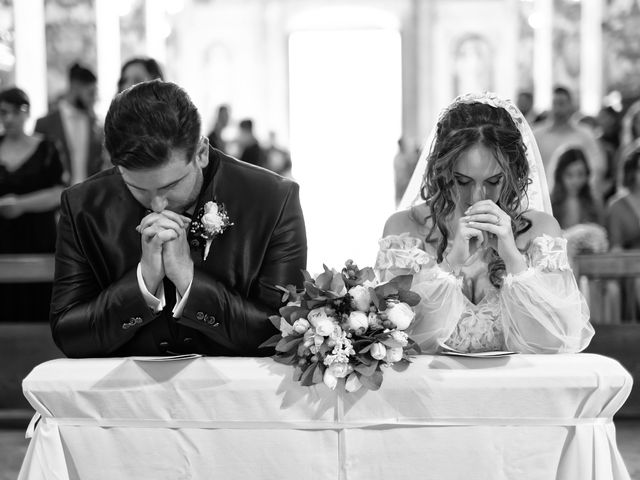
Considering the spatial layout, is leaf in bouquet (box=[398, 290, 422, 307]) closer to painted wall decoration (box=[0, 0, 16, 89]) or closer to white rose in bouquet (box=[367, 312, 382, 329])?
white rose in bouquet (box=[367, 312, 382, 329])

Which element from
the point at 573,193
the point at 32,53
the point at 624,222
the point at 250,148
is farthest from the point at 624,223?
the point at 32,53

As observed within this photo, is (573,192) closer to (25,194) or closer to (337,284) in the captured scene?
(25,194)

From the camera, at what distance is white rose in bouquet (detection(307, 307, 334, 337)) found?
2.49 metres

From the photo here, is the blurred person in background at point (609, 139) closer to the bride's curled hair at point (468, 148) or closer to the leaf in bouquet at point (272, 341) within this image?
the bride's curled hair at point (468, 148)

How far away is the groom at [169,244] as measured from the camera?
2.62m

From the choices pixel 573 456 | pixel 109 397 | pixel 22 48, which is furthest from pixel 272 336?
pixel 22 48

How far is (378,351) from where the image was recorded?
2.47 m

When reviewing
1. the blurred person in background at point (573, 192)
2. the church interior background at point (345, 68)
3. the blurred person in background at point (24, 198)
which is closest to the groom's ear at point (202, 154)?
the blurred person in background at point (24, 198)

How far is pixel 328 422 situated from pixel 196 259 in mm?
642

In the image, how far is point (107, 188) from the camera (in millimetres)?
2920

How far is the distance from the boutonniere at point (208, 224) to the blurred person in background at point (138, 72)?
2245mm

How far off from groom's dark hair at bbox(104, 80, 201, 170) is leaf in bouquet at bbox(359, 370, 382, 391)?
784 mm

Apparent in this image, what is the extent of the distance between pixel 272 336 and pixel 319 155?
69.5 feet

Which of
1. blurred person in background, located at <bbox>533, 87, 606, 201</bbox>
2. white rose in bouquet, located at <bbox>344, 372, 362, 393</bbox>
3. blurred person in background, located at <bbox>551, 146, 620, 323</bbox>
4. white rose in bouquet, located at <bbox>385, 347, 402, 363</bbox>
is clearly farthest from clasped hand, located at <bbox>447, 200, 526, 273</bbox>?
blurred person in background, located at <bbox>533, 87, 606, 201</bbox>
